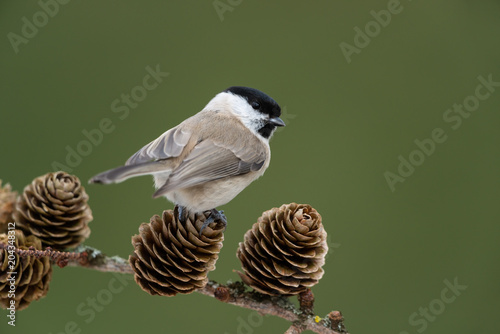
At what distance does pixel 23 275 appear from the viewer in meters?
0.69

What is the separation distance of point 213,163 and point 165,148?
10 centimetres

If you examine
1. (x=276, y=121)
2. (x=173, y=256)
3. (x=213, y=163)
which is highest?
(x=276, y=121)

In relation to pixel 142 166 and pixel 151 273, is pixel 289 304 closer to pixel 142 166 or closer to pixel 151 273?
pixel 151 273

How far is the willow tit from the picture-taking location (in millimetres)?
793

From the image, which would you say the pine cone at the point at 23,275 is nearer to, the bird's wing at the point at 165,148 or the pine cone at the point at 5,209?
the pine cone at the point at 5,209

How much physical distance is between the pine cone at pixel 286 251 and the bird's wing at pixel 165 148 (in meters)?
0.25

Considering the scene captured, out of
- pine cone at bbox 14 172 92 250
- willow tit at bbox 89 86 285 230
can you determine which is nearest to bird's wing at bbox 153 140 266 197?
willow tit at bbox 89 86 285 230

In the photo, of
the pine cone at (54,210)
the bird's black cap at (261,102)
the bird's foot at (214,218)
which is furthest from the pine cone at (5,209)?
the bird's black cap at (261,102)

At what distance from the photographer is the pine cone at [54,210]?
747 millimetres

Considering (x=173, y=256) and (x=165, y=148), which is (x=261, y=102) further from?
(x=173, y=256)

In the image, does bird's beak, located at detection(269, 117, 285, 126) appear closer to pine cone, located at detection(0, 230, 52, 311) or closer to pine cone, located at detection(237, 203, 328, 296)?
pine cone, located at detection(237, 203, 328, 296)

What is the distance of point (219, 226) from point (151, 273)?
134 mm

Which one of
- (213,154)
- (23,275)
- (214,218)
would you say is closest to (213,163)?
(213,154)

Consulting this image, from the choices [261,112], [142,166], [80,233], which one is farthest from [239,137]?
[80,233]
